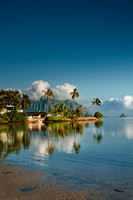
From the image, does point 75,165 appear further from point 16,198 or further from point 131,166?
point 16,198

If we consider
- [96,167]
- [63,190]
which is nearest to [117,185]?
[63,190]

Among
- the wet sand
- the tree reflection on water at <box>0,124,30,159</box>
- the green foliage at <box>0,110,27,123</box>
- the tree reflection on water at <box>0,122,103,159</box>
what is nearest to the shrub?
the green foliage at <box>0,110,27,123</box>


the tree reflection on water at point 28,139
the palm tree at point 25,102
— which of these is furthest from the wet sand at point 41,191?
the palm tree at point 25,102

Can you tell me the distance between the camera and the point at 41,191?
7.20 m

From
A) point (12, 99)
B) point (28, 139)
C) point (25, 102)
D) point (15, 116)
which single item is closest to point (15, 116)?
point (15, 116)

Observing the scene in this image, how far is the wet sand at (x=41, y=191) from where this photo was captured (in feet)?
21.6

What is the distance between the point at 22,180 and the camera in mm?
8578

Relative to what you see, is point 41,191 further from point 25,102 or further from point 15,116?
point 25,102

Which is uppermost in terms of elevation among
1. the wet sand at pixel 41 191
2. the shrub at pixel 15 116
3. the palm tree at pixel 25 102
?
the palm tree at pixel 25 102

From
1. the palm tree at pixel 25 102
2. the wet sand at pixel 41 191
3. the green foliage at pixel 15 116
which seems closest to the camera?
the wet sand at pixel 41 191

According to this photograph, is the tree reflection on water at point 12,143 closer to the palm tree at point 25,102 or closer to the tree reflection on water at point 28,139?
the tree reflection on water at point 28,139

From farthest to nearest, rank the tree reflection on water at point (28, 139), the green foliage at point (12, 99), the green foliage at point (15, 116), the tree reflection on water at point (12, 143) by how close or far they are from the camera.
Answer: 1. the green foliage at point (15, 116)
2. the green foliage at point (12, 99)
3. the tree reflection on water at point (28, 139)
4. the tree reflection on water at point (12, 143)

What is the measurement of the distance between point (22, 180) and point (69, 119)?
10504 cm

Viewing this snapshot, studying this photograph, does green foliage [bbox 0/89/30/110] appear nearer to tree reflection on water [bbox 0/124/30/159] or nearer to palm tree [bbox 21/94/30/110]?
palm tree [bbox 21/94/30/110]
